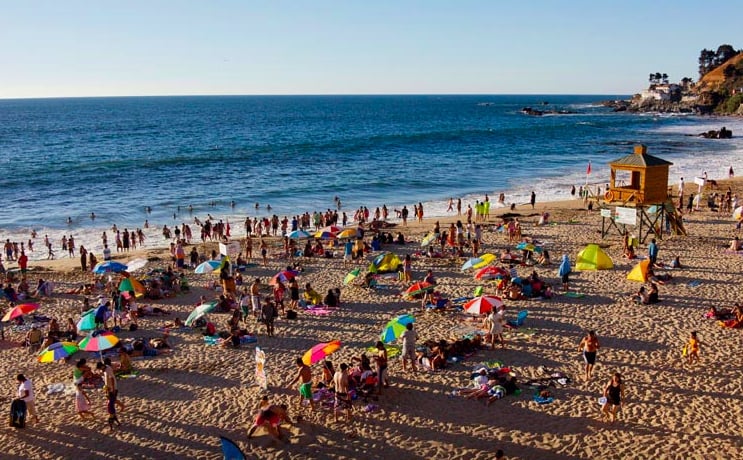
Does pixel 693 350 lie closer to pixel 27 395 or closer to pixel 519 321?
pixel 519 321

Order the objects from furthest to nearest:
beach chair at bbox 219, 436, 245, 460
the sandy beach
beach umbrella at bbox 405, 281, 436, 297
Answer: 1. beach umbrella at bbox 405, 281, 436, 297
2. the sandy beach
3. beach chair at bbox 219, 436, 245, 460

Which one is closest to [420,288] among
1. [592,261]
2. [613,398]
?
[592,261]

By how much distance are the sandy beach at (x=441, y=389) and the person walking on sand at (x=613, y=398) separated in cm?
17

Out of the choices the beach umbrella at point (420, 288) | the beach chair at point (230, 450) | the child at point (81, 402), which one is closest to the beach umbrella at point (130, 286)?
the child at point (81, 402)

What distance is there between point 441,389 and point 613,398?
3.04 meters

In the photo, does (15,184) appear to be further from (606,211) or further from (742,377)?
(742,377)

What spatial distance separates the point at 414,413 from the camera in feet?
34.8

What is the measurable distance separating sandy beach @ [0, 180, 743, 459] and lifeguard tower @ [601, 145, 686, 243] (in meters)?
3.76

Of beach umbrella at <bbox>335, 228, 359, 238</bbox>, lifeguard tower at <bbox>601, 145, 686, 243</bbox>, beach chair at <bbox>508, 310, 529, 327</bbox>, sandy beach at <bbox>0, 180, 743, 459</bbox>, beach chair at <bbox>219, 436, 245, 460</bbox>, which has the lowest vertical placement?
sandy beach at <bbox>0, 180, 743, 459</bbox>

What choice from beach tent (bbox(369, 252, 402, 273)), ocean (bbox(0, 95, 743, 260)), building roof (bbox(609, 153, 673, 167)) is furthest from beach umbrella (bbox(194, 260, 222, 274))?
building roof (bbox(609, 153, 673, 167))

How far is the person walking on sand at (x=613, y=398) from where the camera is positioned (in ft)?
32.4

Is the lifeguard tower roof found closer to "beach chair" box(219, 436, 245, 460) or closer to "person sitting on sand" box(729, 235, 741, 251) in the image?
"person sitting on sand" box(729, 235, 741, 251)

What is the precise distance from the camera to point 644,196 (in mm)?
21406

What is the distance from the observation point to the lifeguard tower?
21250mm
